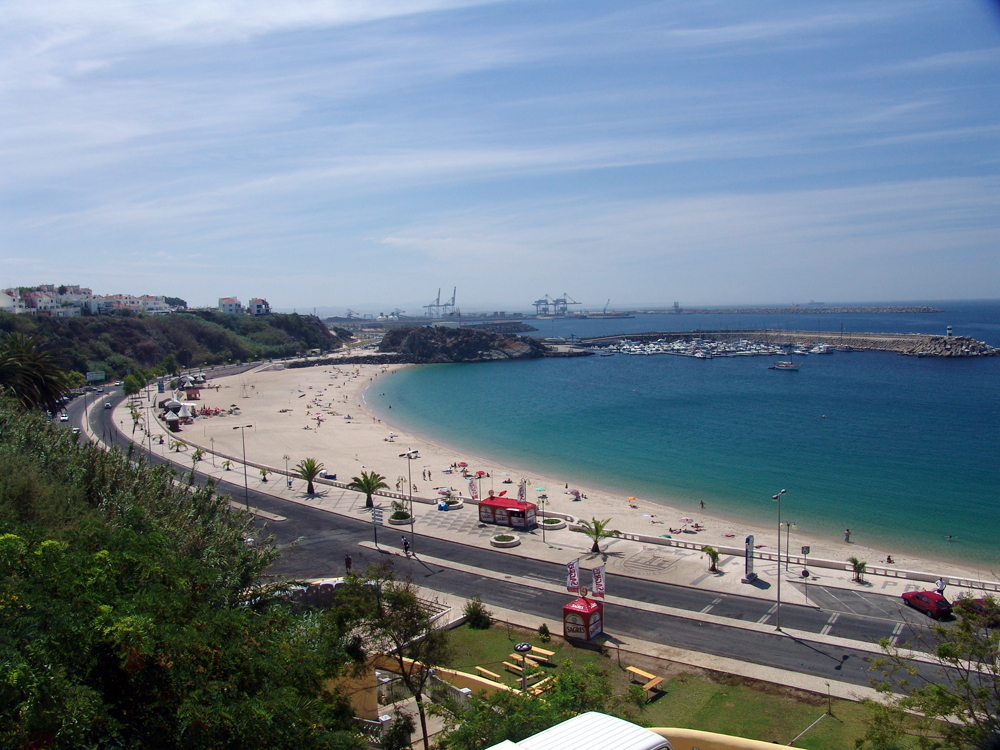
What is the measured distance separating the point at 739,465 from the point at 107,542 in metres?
44.0

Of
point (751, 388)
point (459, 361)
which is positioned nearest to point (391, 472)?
point (751, 388)

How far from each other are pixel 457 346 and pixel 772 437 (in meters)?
91.1

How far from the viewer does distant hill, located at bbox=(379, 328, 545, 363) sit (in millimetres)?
137625

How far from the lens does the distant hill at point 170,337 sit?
92375mm

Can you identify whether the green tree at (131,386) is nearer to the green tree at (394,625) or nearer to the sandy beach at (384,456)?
the sandy beach at (384,456)

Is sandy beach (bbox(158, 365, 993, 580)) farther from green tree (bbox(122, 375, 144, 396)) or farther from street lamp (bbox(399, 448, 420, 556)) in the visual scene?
green tree (bbox(122, 375, 144, 396))

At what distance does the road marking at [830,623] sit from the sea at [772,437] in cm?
1274

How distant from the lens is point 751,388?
87125 millimetres

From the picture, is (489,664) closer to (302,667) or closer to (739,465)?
(302,667)

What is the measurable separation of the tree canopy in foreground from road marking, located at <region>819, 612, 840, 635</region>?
1638 centimetres

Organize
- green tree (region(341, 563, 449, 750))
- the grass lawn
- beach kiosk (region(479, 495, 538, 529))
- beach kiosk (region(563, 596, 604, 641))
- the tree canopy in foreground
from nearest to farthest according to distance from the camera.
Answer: the tree canopy in foreground
green tree (region(341, 563, 449, 750))
the grass lawn
beach kiosk (region(563, 596, 604, 641))
beach kiosk (region(479, 495, 538, 529))

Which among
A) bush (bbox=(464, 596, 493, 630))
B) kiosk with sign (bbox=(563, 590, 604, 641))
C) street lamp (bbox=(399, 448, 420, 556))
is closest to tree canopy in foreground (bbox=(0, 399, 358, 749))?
bush (bbox=(464, 596, 493, 630))

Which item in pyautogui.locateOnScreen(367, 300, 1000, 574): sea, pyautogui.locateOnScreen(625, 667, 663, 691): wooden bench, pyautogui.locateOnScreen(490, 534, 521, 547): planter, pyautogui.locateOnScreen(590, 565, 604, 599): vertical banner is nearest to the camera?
pyautogui.locateOnScreen(625, 667, 663, 691): wooden bench

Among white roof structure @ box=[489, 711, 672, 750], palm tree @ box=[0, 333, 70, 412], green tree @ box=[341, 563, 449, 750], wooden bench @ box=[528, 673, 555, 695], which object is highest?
palm tree @ box=[0, 333, 70, 412]
